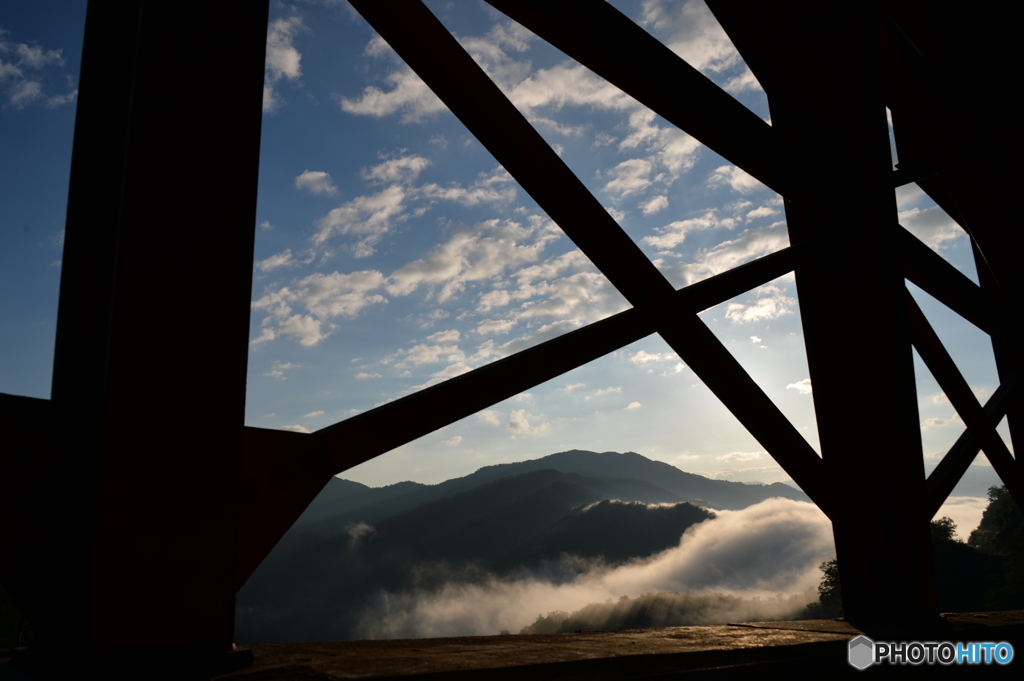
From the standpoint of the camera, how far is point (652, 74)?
8.64 feet

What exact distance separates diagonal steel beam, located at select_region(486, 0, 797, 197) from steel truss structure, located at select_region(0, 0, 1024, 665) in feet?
0.04

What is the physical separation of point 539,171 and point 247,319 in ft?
3.77

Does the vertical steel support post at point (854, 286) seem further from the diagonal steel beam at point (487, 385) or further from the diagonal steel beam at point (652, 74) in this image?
the diagonal steel beam at point (487, 385)

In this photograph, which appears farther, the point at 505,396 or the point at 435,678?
the point at 505,396

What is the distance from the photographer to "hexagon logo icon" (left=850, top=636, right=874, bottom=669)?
2504 millimetres

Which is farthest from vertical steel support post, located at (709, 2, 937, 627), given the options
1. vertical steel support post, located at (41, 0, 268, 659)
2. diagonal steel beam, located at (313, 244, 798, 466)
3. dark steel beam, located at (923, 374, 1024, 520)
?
vertical steel support post, located at (41, 0, 268, 659)

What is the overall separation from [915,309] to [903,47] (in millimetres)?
3836

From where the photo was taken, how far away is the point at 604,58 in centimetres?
251

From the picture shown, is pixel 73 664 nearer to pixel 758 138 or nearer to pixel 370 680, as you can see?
pixel 370 680

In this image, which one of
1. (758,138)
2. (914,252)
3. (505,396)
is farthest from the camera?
(914,252)

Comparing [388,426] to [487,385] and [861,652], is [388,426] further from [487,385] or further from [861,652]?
[861,652]

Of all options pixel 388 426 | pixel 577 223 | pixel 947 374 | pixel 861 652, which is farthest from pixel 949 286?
pixel 388 426

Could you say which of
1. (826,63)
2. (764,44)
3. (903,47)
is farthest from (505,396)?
(903,47)

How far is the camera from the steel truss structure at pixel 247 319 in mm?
1493
